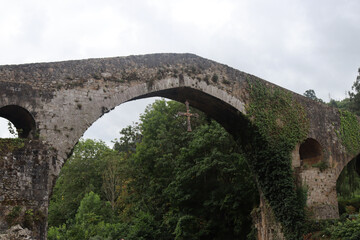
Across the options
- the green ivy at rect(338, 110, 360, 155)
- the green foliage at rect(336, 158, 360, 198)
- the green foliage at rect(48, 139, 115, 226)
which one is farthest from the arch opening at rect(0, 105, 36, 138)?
the green foliage at rect(48, 139, 115, 226)

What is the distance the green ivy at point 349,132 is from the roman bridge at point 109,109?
19 cm

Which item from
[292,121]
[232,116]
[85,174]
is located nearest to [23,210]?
[232,116]

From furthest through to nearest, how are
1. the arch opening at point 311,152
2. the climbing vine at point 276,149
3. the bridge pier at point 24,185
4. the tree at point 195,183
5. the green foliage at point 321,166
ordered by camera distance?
the tree at point 195,183 → the arch opening at point 311,152 → the green foliage at point 321,166 → the climbing vine at point 276,149 → the bridge pier at point 24,185

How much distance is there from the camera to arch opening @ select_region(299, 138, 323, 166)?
1502 centimetres

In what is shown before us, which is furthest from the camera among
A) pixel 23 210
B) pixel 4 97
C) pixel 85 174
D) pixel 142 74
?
pixel 85 174

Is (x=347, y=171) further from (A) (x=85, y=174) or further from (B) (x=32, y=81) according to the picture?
(A) (x=85, y=174)

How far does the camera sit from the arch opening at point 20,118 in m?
9.02

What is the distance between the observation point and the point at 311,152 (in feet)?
50.5

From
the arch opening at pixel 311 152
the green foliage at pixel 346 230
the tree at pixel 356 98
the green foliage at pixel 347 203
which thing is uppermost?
the tree at pixel 356 98

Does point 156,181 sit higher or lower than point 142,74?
lower

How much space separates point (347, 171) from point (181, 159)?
285 inches

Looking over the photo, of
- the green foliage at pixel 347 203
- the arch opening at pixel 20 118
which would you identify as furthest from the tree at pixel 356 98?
the arch opening at pixel 20 118

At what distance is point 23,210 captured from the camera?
7.89m

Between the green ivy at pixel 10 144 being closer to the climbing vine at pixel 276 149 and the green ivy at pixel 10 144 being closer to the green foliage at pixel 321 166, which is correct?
the climbing vine at pixel 276 149
